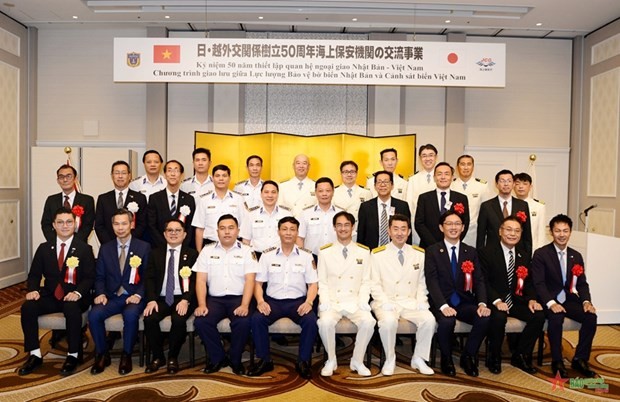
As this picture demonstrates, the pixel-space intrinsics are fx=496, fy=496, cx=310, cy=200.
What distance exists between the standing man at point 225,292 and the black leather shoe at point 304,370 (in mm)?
438

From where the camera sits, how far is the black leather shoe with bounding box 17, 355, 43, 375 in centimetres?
379

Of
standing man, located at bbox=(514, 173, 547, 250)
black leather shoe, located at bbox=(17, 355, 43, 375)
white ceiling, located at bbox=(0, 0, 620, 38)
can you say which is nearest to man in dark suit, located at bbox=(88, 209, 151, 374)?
black leather shoe, located at bbox=(17, 355, 43, 375)

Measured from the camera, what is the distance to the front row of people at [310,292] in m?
3.88

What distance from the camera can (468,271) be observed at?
4113mm

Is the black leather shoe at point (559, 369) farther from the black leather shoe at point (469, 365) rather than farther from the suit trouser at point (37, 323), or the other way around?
the suit trouser at point (37, 323)

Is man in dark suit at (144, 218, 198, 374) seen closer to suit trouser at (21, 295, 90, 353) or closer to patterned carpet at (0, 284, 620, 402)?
patterned carpet at (0, 284, 620, 402)

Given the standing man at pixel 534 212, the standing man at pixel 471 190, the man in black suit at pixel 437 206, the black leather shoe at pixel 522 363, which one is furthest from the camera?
the standing man at pixel 471 190

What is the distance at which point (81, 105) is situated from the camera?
26.6 ft

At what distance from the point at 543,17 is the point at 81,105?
7.26 metres

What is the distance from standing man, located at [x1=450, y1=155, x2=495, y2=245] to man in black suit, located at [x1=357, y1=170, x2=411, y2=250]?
33.9 inches

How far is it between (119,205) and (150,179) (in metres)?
0.49

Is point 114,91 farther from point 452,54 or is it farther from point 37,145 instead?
point 452,54

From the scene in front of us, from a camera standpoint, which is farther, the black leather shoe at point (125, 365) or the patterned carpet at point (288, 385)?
the black leather shoe at point (125, 365)

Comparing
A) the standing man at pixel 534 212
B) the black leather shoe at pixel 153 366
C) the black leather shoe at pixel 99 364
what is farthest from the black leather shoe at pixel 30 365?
the standing man at pixel 534 212
